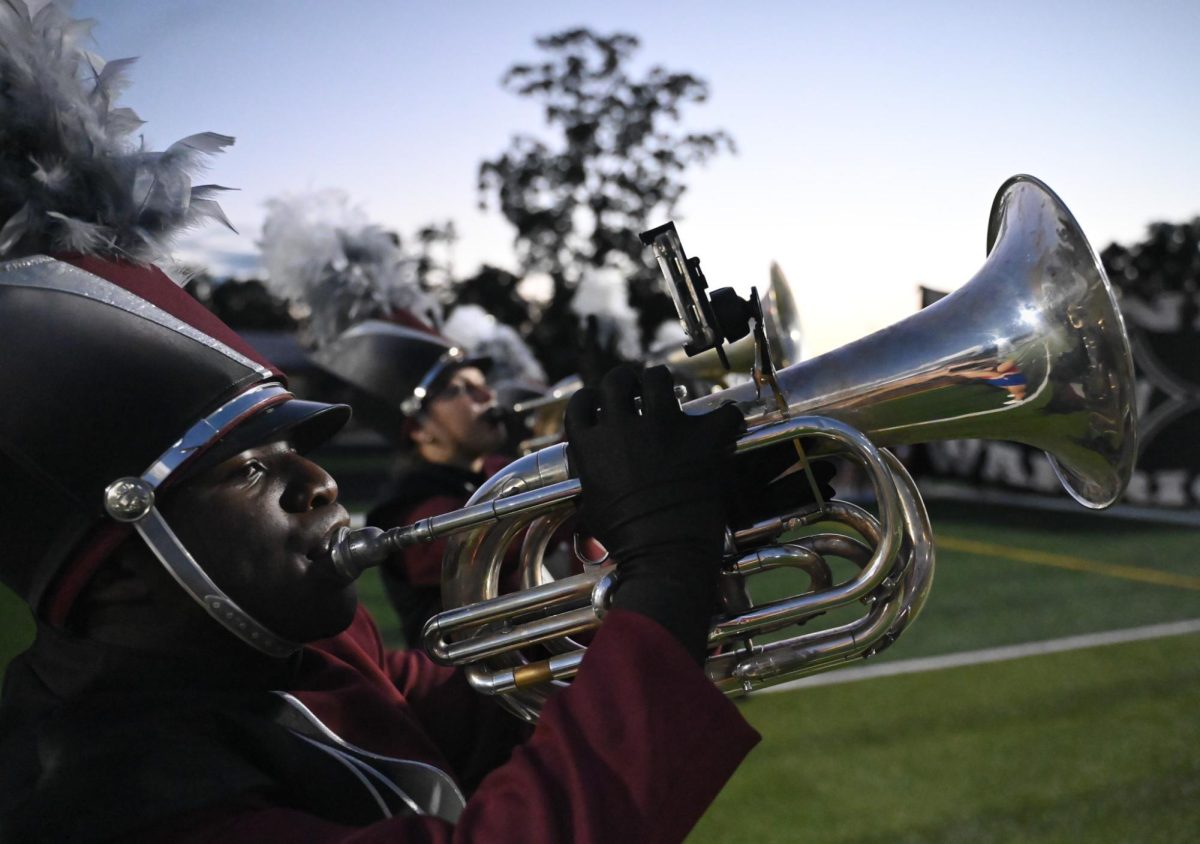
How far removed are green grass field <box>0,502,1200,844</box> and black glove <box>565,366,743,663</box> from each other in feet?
10.8

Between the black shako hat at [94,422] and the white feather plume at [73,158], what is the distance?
68 millimetres

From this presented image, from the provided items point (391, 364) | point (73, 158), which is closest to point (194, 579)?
point (73, 158)

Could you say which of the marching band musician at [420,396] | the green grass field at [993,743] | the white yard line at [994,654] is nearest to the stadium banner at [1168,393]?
the green grass field at [993,743]

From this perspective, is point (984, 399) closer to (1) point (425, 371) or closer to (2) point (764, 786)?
(1) point (425, 371)

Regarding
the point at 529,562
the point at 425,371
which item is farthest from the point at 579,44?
the point at 529,562

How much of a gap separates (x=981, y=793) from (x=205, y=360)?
420 centimetres

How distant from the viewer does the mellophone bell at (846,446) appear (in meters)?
1.72

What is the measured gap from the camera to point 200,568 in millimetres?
1552

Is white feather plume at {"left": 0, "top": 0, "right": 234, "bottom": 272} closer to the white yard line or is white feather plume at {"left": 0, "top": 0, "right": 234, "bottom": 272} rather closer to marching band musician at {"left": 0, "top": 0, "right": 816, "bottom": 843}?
marching band musician at {"left": 0, "top": 0, "right": 816, "bottom": 843}

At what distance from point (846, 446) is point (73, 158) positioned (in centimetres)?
128

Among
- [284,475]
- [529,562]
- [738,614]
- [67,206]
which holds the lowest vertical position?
[738,614]

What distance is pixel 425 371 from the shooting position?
4605 mm

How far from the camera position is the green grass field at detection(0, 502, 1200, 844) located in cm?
441

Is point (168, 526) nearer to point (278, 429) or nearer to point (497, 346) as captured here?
point (278, 429)
